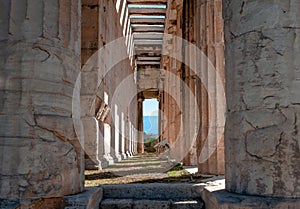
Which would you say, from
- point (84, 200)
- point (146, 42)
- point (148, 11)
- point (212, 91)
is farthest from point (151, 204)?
point (146, 42)

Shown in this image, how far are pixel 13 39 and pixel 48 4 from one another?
51 centimetres

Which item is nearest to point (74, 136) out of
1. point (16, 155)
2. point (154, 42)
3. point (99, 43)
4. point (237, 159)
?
point (16, 155)

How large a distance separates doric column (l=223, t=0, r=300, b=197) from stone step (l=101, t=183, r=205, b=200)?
1139mm

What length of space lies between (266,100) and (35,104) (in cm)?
222

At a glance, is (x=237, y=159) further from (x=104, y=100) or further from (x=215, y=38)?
(x=104, y=100)

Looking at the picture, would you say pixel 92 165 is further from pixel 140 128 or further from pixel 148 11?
pixel 140 128

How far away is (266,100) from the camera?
3.21 metres

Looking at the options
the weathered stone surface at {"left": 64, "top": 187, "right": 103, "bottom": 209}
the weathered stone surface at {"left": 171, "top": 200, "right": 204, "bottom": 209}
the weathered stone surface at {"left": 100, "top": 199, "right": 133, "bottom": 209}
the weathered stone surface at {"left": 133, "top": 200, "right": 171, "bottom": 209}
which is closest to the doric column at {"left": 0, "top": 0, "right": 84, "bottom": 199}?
the weathered stone surface at {"left": 64, "top": 187, "right": 103, "bottom": 209}

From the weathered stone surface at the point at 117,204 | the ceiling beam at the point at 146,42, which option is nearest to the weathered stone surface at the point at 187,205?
the weathered stone surface at the point at 117,204

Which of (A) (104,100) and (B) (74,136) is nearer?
(B) (74,136)

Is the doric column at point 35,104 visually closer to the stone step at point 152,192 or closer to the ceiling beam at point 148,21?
the stone step at point 152,192

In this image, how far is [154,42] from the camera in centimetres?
2455

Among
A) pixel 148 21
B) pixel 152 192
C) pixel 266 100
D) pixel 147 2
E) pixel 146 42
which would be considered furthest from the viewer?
pixel 146 42

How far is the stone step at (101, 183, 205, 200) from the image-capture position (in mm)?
4500
